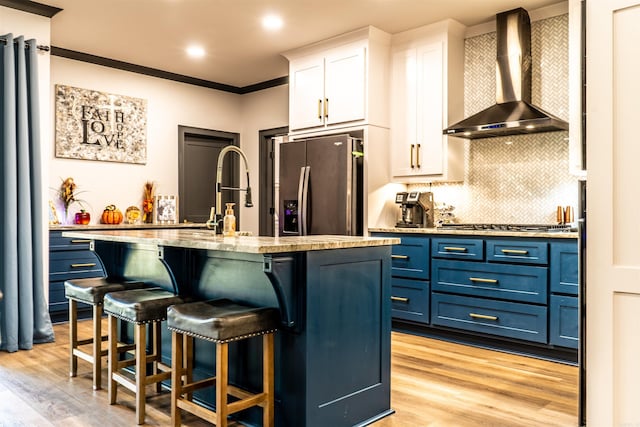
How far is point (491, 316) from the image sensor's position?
3883 mm

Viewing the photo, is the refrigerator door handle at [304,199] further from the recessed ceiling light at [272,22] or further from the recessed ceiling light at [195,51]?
the recessed ceiling light at [195,51]

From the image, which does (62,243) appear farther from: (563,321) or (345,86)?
(563,321)

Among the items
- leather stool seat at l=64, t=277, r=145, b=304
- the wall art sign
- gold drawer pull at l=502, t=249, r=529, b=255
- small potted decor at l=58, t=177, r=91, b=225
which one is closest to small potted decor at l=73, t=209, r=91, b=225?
small potted decor at l=58, t=177, r=91, b=225

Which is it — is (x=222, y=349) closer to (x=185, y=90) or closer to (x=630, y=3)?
(x=630, y=3)

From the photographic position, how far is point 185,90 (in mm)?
6348

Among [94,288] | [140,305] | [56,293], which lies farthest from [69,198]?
[140,305]

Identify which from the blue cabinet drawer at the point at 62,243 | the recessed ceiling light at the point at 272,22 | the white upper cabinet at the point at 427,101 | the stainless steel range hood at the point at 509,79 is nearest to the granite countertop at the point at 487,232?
the white upper cabinet at the point at 427,101

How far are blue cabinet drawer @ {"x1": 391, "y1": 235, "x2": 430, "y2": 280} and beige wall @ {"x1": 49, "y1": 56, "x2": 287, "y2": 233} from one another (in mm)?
2689

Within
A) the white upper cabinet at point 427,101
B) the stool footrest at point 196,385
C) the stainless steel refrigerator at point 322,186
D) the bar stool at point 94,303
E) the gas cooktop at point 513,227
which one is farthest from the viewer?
the stainless steel refrigerator at point 322,186

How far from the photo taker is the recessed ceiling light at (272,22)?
14.3 ft

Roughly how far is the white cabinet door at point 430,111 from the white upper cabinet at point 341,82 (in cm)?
37

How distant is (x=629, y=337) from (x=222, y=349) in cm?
147

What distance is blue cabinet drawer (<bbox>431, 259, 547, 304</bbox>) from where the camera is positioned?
3660 mm

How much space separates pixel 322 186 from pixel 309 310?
263 cm
